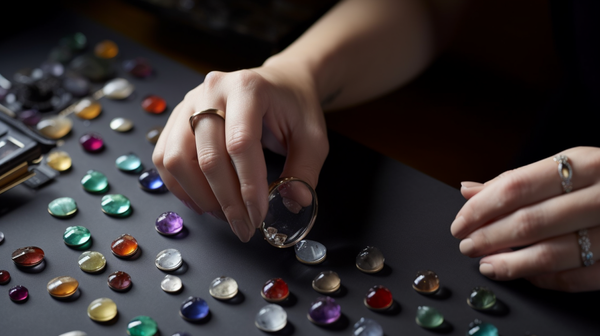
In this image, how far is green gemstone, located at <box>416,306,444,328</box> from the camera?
1.68ft

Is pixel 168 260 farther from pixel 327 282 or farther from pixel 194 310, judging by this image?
pixel 327 282

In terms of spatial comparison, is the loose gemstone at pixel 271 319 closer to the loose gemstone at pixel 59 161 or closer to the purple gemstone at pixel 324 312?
the purple gemstone at pixel 324 312

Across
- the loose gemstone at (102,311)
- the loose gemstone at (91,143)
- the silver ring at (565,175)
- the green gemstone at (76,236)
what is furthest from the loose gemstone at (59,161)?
the silver ring at (565,175)

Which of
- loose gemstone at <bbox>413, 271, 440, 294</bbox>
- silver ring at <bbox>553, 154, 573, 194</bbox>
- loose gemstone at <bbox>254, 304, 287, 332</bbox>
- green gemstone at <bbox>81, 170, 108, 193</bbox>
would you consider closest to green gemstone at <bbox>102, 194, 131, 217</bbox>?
green gemstone at <bbox>81, 170, 108, 193</bbox>

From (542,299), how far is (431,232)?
13cm

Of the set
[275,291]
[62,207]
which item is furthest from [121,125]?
[275,291]

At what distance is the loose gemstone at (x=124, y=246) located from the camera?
59cm

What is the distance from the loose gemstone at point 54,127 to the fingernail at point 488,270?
2.01ft

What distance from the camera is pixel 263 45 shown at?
95 centimetres

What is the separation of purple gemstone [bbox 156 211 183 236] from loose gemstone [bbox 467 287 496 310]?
1.10ft

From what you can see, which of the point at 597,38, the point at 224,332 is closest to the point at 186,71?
the point at 224,332

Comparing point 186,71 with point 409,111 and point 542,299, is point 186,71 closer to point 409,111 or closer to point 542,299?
point 409,111

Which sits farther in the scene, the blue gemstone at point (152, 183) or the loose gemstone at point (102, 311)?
the blue gemstone at point (152, 183)

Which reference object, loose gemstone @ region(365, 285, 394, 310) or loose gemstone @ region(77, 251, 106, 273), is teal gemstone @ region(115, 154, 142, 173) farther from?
loose gemstone @ region(365, 285, 394, 310)
